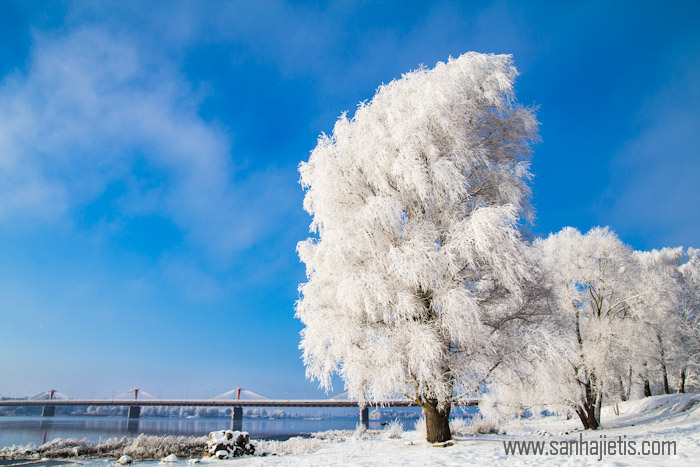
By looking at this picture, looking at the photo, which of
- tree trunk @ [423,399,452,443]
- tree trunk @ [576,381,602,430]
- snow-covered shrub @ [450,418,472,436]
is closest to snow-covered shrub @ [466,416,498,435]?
snow-covered shrub @ [450,418,472,436]

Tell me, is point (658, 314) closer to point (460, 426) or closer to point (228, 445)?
point (460, 426)

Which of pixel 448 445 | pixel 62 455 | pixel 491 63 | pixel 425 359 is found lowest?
pixel 62 455

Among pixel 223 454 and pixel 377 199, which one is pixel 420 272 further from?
pixel 223 454

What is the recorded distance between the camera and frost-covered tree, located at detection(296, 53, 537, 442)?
29.0ft

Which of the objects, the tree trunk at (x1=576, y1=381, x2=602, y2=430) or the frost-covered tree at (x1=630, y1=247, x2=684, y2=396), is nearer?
the tree trunk at (x1=576, y1=381, x2=602, y2=430)

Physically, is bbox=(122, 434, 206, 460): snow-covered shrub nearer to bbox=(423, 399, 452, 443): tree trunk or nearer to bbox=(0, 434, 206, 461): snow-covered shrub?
bbox=(0, 434, 206, 461): snow-covered shrub

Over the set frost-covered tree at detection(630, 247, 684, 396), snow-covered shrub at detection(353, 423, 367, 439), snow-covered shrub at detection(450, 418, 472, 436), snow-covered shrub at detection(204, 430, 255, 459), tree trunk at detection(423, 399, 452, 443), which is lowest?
snow-covered shrub at detection(353, 423, 367, 439)

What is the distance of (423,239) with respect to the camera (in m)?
9.40

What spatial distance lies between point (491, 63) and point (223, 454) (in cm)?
1201

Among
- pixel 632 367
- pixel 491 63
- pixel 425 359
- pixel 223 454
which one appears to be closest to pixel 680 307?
pixel 632 367

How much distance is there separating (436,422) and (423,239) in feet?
14.4

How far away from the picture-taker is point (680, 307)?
30.1 meters

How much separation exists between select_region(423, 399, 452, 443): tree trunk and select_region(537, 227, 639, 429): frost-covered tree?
29.3 ft

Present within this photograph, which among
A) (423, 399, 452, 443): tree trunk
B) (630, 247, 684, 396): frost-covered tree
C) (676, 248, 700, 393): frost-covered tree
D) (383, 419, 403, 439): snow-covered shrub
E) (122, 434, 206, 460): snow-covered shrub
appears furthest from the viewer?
(676, 248, 700, 393): frost-covered tree
